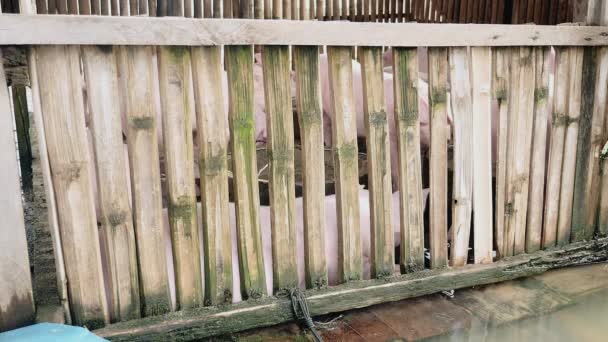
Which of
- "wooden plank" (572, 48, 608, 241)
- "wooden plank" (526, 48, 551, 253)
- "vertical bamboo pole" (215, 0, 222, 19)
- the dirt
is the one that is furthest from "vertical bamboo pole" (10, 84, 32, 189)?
"wooden plank" (572, 48, 608, 241)

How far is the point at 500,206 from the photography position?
2.96m

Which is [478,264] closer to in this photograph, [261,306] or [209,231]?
[261,306]

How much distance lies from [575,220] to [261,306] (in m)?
2.01

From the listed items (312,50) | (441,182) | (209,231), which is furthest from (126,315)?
(441,182)

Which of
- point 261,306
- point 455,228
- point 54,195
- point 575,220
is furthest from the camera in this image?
point 575,220

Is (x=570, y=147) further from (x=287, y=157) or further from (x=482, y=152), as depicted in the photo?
(x=287, y=157)

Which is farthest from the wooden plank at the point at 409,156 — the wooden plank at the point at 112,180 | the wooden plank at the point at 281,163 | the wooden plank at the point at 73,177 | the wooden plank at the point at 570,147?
the wooden plank at the point at 73,177

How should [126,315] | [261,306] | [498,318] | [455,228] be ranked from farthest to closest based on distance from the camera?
[455,228], [498,318], [261,306], [126,315]

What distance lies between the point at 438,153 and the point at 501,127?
16.6 inches

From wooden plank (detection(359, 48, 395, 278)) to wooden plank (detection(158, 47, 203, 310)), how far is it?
841 mm

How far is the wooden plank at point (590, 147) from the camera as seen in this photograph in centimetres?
304

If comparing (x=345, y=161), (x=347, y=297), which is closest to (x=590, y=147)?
(x=345, y=161)

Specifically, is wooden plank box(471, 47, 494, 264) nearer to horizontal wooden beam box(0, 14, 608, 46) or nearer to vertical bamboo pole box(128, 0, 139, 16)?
horizontal wooden beam box(0, 14, 608, 46)

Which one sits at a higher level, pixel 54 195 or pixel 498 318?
pixel 54 195
